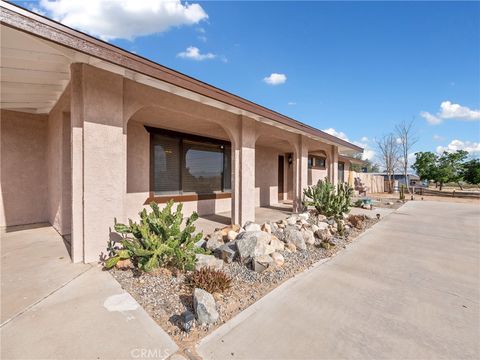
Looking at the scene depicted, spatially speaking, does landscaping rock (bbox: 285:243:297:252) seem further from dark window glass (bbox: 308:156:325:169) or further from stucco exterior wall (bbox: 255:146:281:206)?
dark window glass (bbox: 308:156:325:169)

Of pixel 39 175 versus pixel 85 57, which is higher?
pixel 85 57

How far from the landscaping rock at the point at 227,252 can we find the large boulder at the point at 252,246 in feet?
0.48

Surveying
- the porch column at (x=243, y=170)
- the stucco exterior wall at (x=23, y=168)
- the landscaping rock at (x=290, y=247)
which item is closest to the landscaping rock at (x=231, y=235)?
the landscaping rock at (x=290, y=247)

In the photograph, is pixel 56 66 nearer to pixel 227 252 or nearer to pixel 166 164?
pixel 166 164

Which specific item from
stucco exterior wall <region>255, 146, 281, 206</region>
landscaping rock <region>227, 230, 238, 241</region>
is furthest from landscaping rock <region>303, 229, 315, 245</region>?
stucco exterior wall <region>255, 146, 281, 206</region>

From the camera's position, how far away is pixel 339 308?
2.87 metres

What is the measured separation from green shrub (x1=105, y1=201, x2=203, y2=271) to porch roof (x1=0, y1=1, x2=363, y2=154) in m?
2.36

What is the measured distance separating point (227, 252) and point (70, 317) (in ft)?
7.88

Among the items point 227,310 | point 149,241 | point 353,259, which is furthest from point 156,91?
point 353,259

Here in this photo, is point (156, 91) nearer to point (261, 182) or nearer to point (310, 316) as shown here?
point (310, 316)

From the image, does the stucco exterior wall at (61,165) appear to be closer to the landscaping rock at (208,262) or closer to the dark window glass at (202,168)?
the dark window glass at (202,168)

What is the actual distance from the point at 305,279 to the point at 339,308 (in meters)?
0.83

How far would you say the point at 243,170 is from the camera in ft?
21.1

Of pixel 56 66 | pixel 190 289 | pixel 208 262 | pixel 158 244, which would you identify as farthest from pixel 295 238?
pixel 56 66
